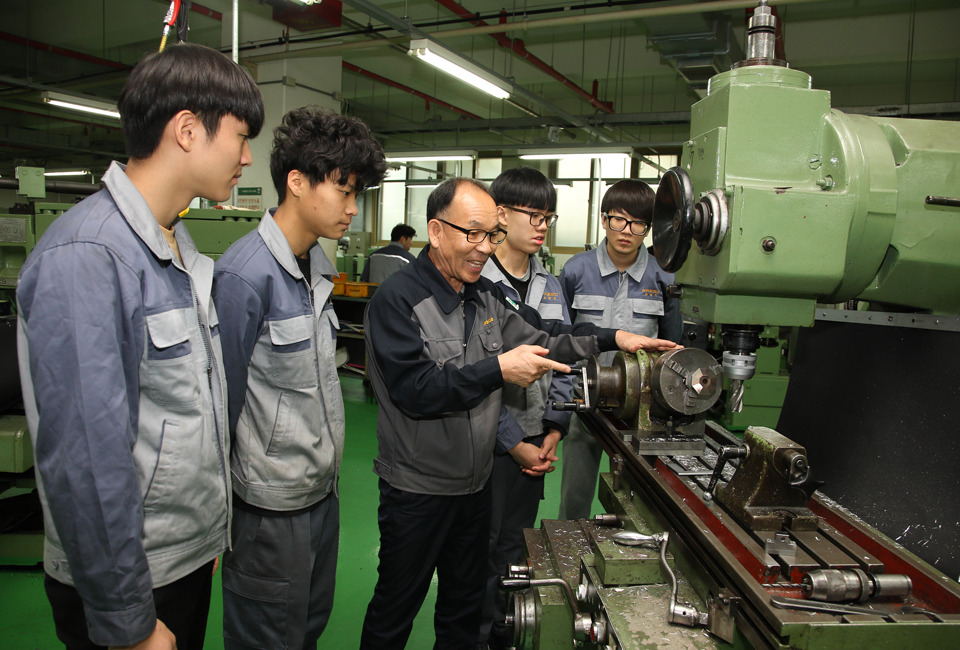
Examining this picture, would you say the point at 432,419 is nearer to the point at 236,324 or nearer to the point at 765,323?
the point at 236,324

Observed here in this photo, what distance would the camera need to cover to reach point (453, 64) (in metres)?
3.74

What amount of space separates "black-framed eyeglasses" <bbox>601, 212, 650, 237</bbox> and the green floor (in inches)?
54.5

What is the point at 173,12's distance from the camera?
117 centimetres

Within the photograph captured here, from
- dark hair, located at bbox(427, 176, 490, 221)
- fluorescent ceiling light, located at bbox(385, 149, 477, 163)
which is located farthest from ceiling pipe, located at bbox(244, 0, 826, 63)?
dark hair, located at bbox(427, 176, 490, 221)

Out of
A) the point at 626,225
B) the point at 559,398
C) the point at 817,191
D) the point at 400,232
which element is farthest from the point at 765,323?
the point at 400,232

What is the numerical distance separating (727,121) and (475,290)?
681 mm

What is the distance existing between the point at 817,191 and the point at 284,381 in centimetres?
99

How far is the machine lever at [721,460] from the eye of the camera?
0.97 meters

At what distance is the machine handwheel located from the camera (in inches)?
39.5

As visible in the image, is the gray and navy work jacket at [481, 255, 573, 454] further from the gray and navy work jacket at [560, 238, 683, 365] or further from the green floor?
the green floor

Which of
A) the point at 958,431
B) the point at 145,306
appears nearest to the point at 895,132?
the point at 958,431

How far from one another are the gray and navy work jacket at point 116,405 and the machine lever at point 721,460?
81 centimetres

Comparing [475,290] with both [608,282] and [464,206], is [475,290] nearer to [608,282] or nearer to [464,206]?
[464,206]

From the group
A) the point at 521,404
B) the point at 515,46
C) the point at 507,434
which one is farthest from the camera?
the point at 515,46
